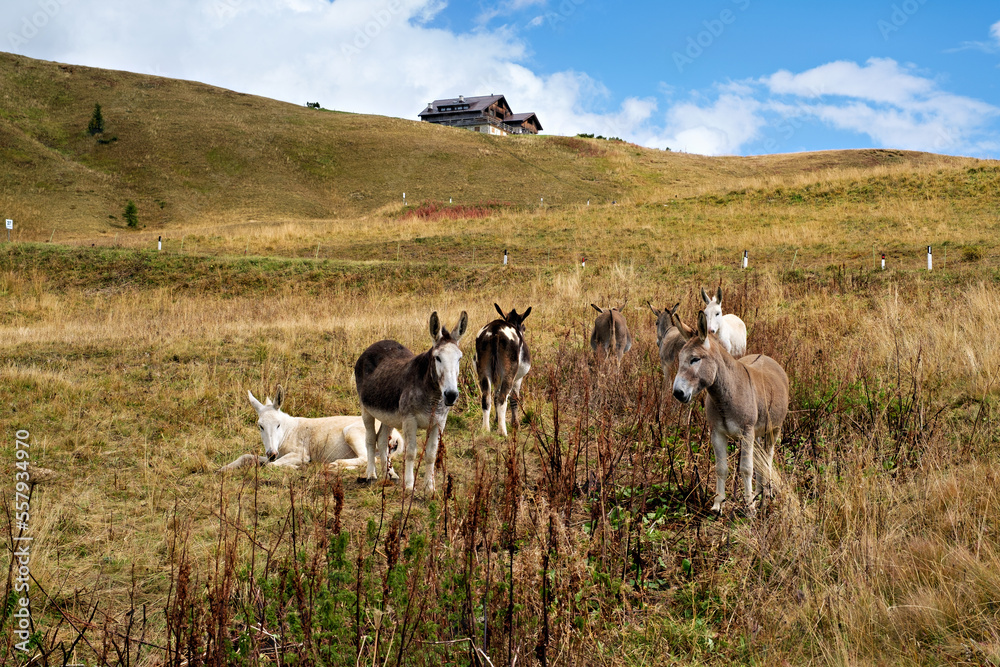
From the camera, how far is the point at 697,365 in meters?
5.07

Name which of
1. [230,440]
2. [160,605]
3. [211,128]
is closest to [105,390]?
[230,440]

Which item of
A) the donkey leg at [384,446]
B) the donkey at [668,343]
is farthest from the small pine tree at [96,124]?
the donkey at [668,343]

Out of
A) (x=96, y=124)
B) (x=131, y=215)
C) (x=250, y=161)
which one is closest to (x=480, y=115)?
(x=250, y=161)

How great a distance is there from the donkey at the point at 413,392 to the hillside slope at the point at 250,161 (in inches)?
1651

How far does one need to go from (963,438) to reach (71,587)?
7.84m

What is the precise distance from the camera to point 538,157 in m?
67.4

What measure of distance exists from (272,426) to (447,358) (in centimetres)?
302

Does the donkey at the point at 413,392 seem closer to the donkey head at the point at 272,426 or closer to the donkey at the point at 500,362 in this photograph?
the donkey head at the point at 272,426

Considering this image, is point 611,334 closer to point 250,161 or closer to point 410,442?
point 410,442

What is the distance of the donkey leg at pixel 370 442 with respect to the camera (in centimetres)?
720

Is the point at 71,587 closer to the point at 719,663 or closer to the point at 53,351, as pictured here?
the point at 719,663

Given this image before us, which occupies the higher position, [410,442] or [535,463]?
[410,442]

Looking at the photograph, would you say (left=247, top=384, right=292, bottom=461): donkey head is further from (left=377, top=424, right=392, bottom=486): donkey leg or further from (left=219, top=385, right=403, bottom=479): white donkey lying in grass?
(left=377, top=424, right=392, bottom=486): donkey leg

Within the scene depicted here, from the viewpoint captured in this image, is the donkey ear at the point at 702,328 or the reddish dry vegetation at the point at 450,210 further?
the reddish dry vegetation at the point at 450,210
